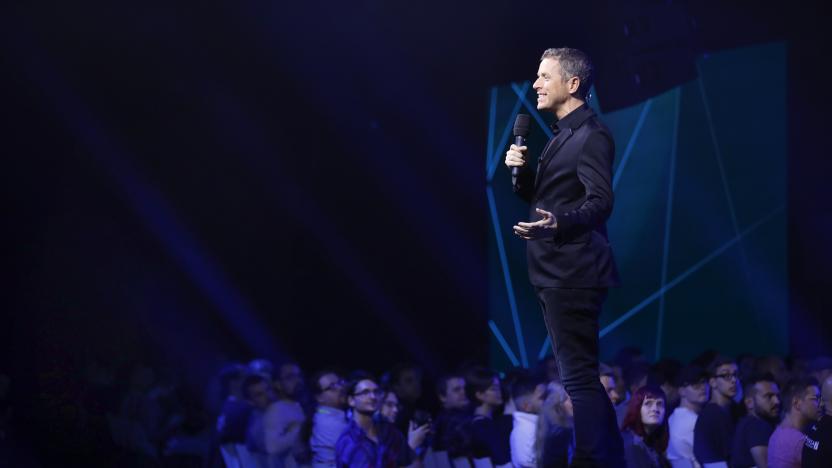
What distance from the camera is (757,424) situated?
4996 millimetres

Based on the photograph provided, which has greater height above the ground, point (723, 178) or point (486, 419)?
point (723, 178)

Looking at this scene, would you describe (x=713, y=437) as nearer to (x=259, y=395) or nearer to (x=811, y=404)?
(x=811, y=404)

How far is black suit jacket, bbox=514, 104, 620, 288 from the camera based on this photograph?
2.65 m

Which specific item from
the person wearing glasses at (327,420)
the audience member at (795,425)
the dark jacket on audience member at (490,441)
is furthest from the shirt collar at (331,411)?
the audience member at (795,425)

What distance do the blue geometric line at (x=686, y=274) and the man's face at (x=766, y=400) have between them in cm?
252

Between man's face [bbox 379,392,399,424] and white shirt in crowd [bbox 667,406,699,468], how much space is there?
4.77 ft

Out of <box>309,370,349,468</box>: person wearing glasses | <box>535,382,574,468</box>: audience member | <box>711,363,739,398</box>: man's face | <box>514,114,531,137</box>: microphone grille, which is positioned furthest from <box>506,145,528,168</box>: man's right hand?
<box>711,363,739,398</box>: man's face

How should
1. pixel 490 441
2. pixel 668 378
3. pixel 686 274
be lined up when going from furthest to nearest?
pixel 686 274
pixel 668 378
pixel 490 441

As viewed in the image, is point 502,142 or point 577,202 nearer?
point 577,202

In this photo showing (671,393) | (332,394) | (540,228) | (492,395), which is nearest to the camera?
(540,228)

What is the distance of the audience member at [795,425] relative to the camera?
4.50 m

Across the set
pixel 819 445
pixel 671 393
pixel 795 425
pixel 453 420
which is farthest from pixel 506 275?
pixel 819 445

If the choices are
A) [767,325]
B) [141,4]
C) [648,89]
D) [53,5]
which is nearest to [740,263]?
[767,325]

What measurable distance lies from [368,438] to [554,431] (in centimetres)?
98
